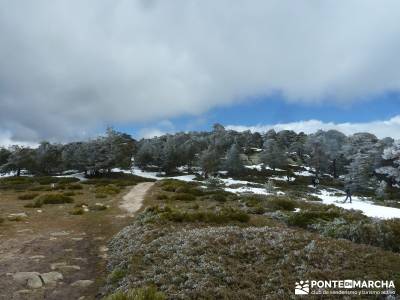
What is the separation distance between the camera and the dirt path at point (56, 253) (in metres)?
10.6

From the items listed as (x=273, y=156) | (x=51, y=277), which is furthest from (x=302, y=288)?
(x=273, y=156)

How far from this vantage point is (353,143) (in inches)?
3580

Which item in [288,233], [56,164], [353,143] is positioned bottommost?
[288,233]

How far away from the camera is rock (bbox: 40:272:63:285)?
36.5 feet

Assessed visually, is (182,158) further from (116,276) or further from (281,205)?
(116,276)

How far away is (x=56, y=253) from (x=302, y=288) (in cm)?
1016

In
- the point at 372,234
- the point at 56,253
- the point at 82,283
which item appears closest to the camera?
the point at 82,283

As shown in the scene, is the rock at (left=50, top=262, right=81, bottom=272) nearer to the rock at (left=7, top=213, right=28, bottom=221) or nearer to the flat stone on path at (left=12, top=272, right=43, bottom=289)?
the flat stone on path at (left=12, top=272, right=43, bottom=289)

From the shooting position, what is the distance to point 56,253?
1420cm

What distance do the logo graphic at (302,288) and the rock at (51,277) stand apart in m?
7.50

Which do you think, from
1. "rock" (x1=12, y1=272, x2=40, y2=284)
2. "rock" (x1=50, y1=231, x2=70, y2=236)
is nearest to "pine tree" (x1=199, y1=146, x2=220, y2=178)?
"rock" (x1=50, y1=231, x2=70, y2=236)

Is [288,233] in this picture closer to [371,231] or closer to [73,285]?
[371,231]

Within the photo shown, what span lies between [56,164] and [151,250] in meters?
78.5

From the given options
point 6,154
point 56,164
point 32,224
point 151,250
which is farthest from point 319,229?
point 6,154
